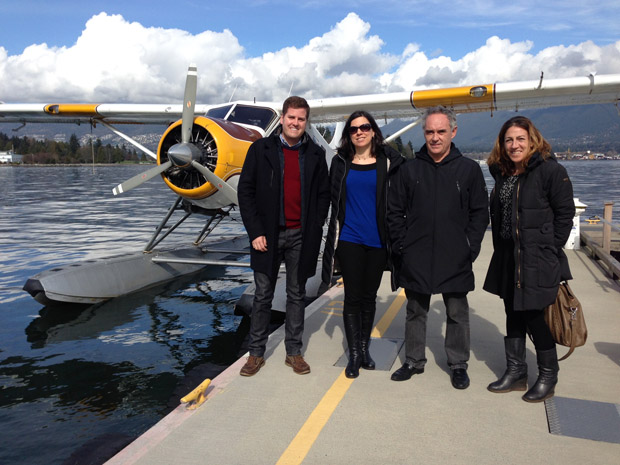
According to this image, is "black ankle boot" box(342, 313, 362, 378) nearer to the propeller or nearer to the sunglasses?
the sunglasses

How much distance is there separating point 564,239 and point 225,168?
14.9 ft

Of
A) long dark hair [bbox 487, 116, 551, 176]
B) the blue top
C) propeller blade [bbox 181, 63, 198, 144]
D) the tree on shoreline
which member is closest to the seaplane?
propeller blade [bbox 181, 63, 198, 144]

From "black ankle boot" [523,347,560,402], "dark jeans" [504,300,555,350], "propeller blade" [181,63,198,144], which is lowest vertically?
"black ankle boot" [523,347,560,402]

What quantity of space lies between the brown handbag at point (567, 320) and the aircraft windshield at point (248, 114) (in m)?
5.60

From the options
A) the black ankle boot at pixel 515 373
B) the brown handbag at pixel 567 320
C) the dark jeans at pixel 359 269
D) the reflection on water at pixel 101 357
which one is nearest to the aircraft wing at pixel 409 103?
the reflection on water at pixel 101 357

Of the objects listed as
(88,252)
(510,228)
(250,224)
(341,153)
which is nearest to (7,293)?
(88,252)

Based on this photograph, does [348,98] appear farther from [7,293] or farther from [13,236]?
[13,236]

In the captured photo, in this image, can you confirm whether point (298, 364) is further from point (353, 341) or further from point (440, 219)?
point (440, 219)

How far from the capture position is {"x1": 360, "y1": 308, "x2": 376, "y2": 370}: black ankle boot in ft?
11.8

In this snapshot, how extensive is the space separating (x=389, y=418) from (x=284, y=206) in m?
1.54

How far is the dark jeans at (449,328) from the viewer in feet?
10.9

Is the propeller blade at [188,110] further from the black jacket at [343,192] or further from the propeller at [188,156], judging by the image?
the black jacket at [343,192]

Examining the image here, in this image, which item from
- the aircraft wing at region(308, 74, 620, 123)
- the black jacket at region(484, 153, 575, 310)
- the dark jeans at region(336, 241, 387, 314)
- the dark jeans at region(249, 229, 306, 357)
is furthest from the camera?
the aircraft wing at region(308, 74, 620, 123)

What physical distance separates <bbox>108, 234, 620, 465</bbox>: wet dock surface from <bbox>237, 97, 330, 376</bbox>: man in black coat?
425 mm
